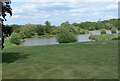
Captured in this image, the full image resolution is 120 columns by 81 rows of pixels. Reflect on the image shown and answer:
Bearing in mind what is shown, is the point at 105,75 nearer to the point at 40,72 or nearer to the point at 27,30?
the point at 40,72

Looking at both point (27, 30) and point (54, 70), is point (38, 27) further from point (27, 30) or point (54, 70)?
point (54, 70)

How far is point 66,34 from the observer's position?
25562 millimetres

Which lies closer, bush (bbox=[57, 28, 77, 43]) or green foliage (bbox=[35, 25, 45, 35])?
bush (bbox=[57, 28, 77, 43])

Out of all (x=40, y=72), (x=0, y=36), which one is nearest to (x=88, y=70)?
(x=40, y=72)

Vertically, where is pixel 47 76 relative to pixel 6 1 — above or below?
below

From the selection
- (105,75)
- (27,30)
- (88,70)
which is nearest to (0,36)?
(88,70)

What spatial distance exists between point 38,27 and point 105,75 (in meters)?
55.4

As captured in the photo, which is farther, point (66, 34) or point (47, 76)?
point (66, 34)

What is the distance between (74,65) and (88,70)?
107cm

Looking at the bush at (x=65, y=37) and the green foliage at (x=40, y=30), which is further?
the green foliage at (x=40, y=30)

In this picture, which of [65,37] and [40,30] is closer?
[65,37]

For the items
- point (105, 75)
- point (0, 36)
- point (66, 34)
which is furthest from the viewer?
point (66, 34)

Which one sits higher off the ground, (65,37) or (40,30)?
(65,37)

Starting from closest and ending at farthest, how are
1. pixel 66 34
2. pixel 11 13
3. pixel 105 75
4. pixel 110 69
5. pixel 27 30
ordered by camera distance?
1. pixel 105 75
2. pixel 110 69
3. pixel 11 13
4. pixel 66 34
5. pixel 27 30
